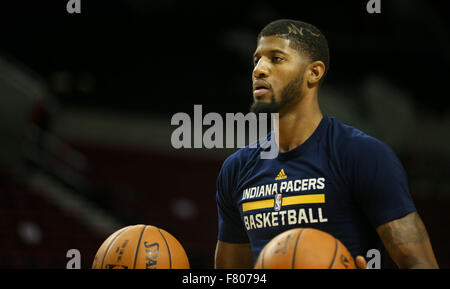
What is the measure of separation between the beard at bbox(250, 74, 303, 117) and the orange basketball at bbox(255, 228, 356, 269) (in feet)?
2.33

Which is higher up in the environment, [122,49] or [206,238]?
[122,49]

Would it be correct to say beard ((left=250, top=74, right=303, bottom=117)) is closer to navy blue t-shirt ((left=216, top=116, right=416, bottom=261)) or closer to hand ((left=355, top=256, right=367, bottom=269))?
navy blue t-shirt ((left=216, top=116, right=416, bottom=261))

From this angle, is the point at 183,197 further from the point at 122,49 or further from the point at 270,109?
the point at 270,109

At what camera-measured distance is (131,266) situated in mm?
2156

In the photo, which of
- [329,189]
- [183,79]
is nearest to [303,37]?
[329,189]

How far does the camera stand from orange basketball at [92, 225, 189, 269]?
85.7 inches

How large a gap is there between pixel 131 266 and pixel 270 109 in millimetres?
921

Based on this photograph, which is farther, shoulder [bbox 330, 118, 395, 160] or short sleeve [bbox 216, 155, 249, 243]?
short sleeve [bbox 216, 155, 249, 243]

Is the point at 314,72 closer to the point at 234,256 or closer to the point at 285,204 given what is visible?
the point at 285,204

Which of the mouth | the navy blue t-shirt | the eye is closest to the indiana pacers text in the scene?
the navy blue t-shirt

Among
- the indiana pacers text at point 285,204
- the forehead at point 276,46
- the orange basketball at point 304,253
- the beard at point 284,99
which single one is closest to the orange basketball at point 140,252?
the indiana pacers text at point 285,204

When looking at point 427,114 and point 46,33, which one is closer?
point 46,33
